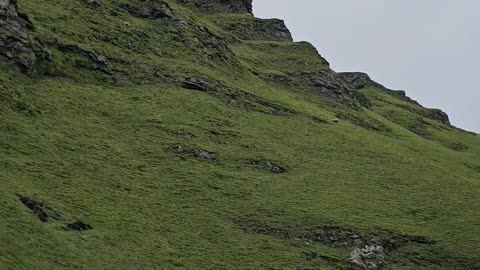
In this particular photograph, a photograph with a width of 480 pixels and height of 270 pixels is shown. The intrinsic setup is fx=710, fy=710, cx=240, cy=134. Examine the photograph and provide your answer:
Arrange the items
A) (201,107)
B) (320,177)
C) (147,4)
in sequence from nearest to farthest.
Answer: (320,177) < (201,107) < (147,4)

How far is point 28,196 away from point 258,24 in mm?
91876

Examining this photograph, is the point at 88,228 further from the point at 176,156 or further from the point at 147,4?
the point at 147,4

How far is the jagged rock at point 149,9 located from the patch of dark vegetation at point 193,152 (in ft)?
111

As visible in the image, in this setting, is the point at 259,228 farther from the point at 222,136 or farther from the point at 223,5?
the point at 223,5

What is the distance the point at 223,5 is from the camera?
132 m

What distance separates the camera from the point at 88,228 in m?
40.7

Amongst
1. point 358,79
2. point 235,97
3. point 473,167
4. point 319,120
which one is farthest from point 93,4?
point 358,79

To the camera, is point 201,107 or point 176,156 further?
Result: point 201,107

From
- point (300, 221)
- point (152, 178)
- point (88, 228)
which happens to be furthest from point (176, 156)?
point (88, 228)

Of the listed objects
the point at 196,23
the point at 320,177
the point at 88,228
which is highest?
the point at 196,23

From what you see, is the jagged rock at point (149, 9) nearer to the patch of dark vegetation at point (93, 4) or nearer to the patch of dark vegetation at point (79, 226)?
the patch of dark vegetation at point (93, 4)

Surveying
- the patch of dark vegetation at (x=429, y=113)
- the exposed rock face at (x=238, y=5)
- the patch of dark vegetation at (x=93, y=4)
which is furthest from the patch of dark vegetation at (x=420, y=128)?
the patch of dark vegetation at (x=93, y=4)

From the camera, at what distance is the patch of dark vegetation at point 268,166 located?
2486 inches

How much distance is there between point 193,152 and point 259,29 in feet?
226
